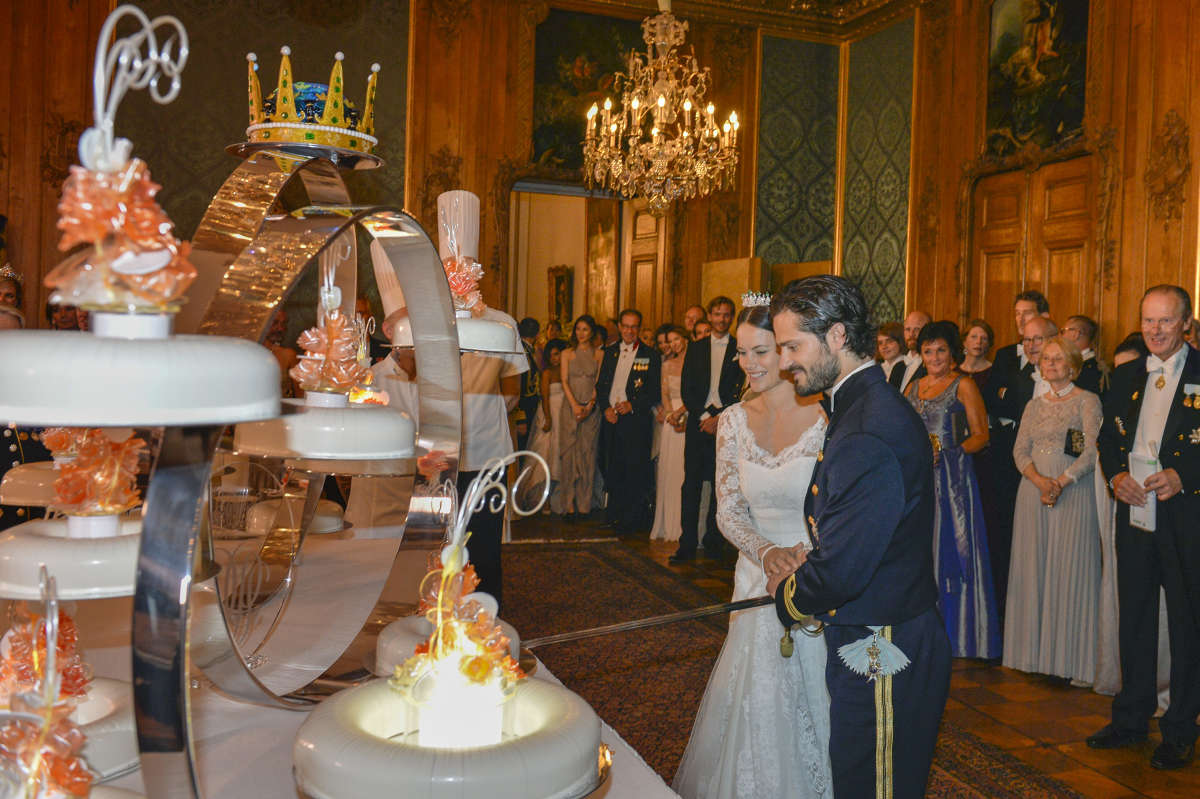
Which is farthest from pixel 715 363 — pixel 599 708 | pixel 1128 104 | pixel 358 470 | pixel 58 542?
pixel 58 542

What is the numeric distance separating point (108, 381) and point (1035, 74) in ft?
29.7

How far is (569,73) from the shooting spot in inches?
396

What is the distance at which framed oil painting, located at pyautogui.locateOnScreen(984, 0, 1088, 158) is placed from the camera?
26.3 feet

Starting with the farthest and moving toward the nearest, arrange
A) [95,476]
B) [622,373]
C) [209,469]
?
[622,373], [95,476], [209,469]

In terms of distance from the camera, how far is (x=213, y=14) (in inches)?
355

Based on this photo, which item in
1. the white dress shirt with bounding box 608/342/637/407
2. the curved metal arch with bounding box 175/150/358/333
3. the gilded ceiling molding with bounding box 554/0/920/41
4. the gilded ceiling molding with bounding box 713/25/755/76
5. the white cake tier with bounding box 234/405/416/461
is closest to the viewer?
the curved metal arch with bounding box 175/150/358/333

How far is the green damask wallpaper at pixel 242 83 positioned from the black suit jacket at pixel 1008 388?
5.95 meters

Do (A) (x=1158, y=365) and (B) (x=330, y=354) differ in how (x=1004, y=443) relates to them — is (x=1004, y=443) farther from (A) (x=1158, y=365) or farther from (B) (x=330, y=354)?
(B) (x=330, y=354)

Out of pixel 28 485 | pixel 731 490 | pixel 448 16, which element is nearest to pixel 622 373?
pixel 448 16

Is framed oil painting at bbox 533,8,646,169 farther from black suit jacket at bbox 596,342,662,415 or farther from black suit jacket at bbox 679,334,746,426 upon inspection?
black suit jacket at bbox 679,334,746,426

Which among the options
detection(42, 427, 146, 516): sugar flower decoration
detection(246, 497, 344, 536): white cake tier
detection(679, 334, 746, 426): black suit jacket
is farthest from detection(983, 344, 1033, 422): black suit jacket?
detection(42, 427, 146, 516): sugar flower decoration

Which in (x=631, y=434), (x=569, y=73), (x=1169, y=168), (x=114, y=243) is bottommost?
(x=631, y=434)

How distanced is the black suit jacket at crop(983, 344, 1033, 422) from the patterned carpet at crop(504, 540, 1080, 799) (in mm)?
2022

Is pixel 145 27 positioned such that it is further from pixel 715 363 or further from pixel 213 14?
pixel 213 14
